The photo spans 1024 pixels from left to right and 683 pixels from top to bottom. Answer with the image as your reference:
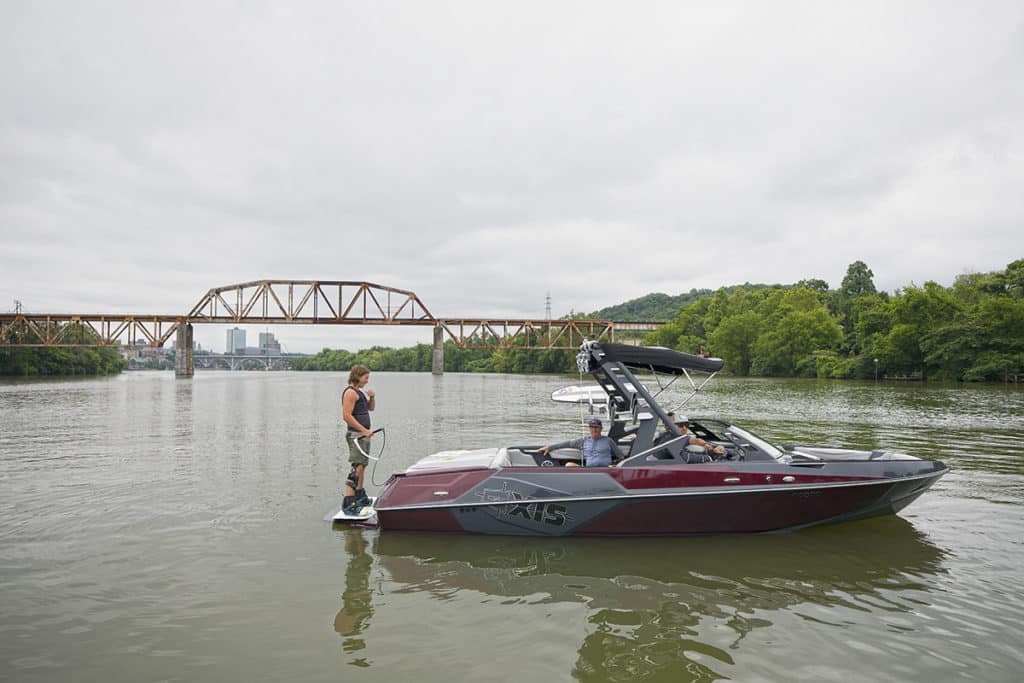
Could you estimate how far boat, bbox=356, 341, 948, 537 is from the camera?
7059 mm

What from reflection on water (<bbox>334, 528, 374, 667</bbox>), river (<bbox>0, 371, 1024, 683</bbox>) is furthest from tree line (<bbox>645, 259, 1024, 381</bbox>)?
reflection on water (<bbox>334, 528, 374, 667</bbox>)

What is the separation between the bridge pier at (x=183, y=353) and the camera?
9429 cm

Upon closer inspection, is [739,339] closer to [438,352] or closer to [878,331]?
[878,331]

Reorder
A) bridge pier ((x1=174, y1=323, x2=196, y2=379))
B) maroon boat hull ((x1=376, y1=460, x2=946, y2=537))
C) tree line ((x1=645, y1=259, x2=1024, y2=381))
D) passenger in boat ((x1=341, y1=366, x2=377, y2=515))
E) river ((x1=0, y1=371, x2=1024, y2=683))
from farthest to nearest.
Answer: bridge pier ((x1=174, y1=323, x2=196, y2=379)) → tree line ((x1=645, y1=259, x2=1024, y2=381)) → passenger in boat ((x1=341, y1=366, x2=377, y2=515)) → maroon boat hull ((x1=376, y1=460, x2=946, y2=537)) → river ((x1=0, y1=371, x2=1024, y2=683))

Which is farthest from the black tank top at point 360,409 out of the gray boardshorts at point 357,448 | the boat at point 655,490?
the boat at point 655,490

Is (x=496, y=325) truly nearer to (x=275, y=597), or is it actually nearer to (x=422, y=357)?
(x=422, y=357)

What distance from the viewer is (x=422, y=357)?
189875 mm

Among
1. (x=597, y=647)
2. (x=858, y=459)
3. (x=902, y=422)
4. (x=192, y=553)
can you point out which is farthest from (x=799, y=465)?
(x=902, y=422)

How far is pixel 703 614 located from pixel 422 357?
186983mm

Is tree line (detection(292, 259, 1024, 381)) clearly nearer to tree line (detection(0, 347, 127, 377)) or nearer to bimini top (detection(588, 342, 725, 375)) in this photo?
bimini top (detection(588, 342, 725, 375))

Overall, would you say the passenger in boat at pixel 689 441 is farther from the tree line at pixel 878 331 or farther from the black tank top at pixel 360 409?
the tree line at pixel 878 331

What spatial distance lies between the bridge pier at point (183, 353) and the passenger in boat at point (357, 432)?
316ft

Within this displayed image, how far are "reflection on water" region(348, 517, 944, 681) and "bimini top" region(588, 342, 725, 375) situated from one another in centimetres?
226

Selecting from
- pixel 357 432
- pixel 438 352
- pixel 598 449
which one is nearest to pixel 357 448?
pixel 357 432
